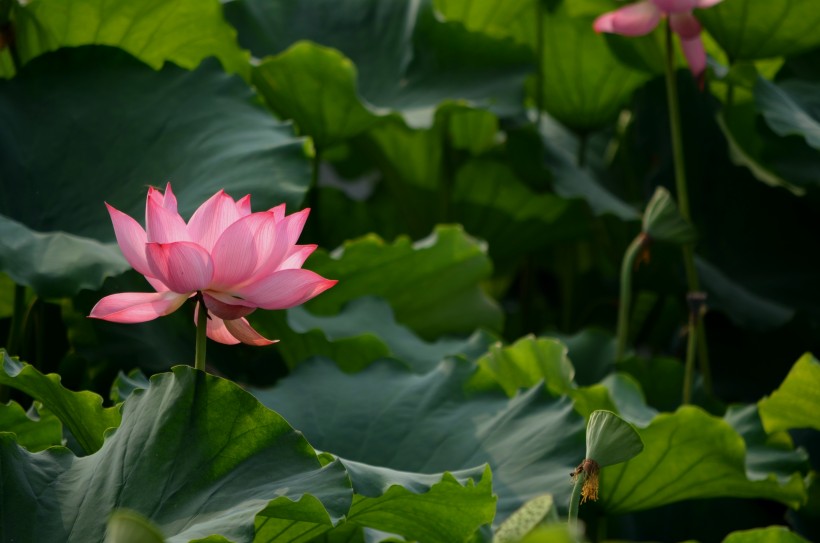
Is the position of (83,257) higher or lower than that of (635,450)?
lower

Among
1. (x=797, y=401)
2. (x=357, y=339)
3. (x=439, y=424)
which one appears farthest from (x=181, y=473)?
(x=797, y=401)

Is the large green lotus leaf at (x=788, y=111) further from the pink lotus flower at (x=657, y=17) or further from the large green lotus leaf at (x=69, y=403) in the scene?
the large green lotus leaf at (x=69, y=403)

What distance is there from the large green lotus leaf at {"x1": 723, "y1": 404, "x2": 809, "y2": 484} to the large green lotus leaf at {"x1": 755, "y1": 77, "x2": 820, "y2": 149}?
1.11 ft

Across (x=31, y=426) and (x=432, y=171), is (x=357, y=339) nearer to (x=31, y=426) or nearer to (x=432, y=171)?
(x=31, y=426)

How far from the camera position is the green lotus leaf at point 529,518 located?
0.58 metres

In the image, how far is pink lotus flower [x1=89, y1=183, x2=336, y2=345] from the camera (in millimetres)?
719

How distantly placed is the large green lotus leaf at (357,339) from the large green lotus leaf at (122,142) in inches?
6.9

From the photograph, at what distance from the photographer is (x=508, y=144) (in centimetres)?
177

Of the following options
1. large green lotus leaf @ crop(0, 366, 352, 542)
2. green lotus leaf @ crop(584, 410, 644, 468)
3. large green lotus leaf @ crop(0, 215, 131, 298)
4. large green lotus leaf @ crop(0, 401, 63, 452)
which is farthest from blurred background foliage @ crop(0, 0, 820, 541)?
green lotus leaf @ crop(584, 410, 644, 468)

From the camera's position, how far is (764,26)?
4.95 ft

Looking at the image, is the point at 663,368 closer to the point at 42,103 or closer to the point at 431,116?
the point at 431,116

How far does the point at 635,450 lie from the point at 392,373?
496 millimetres

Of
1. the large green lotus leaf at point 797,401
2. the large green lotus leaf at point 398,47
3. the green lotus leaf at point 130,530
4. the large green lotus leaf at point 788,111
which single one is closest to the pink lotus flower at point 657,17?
the large green lotus leaf at point 788,111

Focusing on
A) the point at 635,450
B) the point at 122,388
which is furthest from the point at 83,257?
the point at 635,450
